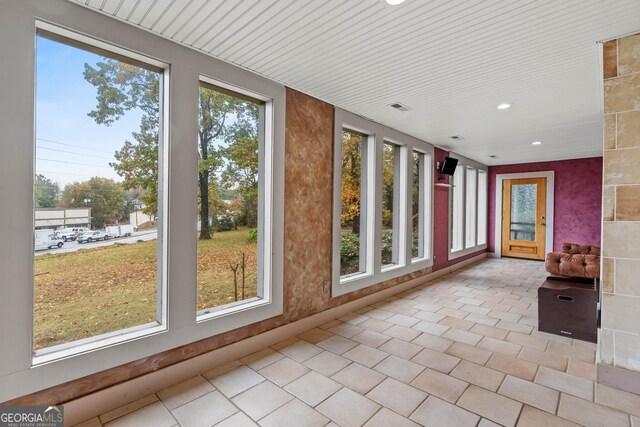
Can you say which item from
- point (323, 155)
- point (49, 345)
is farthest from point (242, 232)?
point (49, 345)

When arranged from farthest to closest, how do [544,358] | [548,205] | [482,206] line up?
[482,206] < [548,205] < [544,358]

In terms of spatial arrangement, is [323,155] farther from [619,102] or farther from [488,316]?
[488,316]

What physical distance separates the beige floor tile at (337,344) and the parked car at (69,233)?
213 cm

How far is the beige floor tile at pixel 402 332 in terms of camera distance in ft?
9.96

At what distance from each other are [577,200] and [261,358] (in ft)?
25.5

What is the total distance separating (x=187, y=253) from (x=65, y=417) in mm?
1156

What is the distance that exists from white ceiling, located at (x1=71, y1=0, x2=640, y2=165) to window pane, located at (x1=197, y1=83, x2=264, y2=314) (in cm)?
45

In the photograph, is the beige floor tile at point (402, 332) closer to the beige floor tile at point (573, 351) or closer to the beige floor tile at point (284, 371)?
the beige floor tile at point (284, 371)

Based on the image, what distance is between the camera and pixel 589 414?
6.20 feet

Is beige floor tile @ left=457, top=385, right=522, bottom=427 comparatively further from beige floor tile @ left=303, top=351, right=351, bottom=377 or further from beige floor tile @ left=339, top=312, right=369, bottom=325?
beige floor tile @ left=339, top=312, right=369, bottom=325

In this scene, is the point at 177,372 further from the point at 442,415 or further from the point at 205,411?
the point at 442,415

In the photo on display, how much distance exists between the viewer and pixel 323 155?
11.2 feet

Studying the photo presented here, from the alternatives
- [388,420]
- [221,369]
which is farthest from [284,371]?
[388,420]

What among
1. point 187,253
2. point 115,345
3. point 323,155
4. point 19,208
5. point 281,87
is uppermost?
point 281,87
